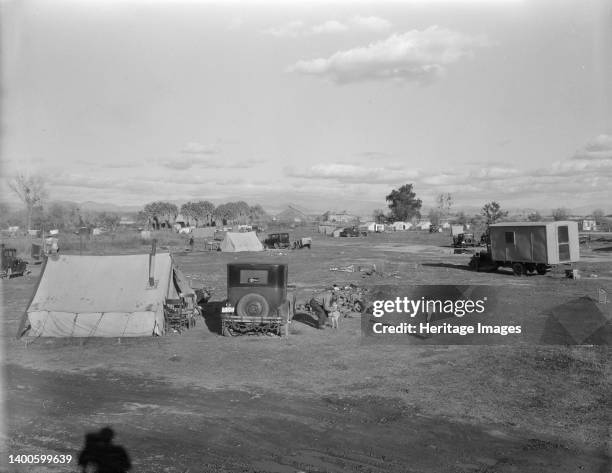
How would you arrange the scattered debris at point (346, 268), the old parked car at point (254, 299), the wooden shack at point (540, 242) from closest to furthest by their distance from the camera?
1. the old parked car at point (254, 299)
2. the wooden shack at point (540, 242)
3. the scattered debris at point (346, 268)

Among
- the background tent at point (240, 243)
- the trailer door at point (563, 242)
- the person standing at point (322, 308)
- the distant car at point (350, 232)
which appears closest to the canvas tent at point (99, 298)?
the person standing at point (322, 308)

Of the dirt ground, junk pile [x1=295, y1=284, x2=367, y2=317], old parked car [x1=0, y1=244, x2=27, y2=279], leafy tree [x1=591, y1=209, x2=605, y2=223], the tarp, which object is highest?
leafy tree [x1=591, y1=209, x2=605, y2=223]

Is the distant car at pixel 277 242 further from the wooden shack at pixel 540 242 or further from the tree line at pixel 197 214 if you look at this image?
the tree line at pixel 197 214

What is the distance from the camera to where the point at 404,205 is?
122m

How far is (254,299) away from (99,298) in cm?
456

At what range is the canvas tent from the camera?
52.4 feet

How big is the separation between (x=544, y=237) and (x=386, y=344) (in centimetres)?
1759

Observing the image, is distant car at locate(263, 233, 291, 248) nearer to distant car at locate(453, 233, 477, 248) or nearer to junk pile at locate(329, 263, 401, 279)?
distant car at locate(453, 233, 477, 248)

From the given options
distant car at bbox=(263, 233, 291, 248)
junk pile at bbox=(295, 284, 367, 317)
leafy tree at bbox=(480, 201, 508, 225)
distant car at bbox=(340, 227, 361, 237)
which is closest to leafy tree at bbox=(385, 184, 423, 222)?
leafy tree at bbox=(480, 201, 508, 225)

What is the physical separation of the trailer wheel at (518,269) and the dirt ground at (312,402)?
1328cm

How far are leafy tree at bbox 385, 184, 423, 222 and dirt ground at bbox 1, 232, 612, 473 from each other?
10479 cm

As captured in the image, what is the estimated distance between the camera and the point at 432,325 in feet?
56.6

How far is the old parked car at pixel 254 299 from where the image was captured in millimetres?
15891
